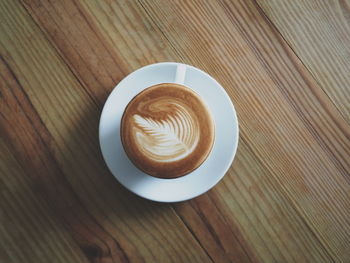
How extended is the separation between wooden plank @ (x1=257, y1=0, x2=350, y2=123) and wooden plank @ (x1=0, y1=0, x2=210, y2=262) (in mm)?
561

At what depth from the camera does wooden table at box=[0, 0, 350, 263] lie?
92cm

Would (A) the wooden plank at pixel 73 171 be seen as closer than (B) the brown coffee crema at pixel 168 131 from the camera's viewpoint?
No

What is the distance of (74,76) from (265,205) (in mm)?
636

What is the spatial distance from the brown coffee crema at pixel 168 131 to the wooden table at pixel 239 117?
0.18 metres

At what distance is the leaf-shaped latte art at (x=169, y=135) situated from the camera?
2.51 ft

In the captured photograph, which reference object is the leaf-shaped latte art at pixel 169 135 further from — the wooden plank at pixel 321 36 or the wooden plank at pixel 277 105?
the wooden plank at pixel 321 36

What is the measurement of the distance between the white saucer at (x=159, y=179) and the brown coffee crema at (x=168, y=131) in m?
0.07

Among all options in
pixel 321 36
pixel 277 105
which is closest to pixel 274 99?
pixel 277 105

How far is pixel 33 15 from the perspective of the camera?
0.94 metres

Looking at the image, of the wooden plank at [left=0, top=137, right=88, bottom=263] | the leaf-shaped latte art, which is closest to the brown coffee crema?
the leaf-shaped latte art

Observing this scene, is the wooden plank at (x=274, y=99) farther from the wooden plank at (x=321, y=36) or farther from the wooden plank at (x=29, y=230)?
the wooden plank at (x=29, y=230)

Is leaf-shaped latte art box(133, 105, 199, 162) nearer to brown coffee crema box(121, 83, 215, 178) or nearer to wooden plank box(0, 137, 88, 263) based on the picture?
brown coffee crema box(121, 83, 215, 178)

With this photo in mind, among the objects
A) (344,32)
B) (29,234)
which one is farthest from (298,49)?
(29,234)

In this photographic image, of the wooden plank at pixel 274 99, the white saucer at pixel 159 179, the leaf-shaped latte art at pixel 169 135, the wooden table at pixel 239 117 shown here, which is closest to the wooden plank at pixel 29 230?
the wooden table at pixel 239 117
